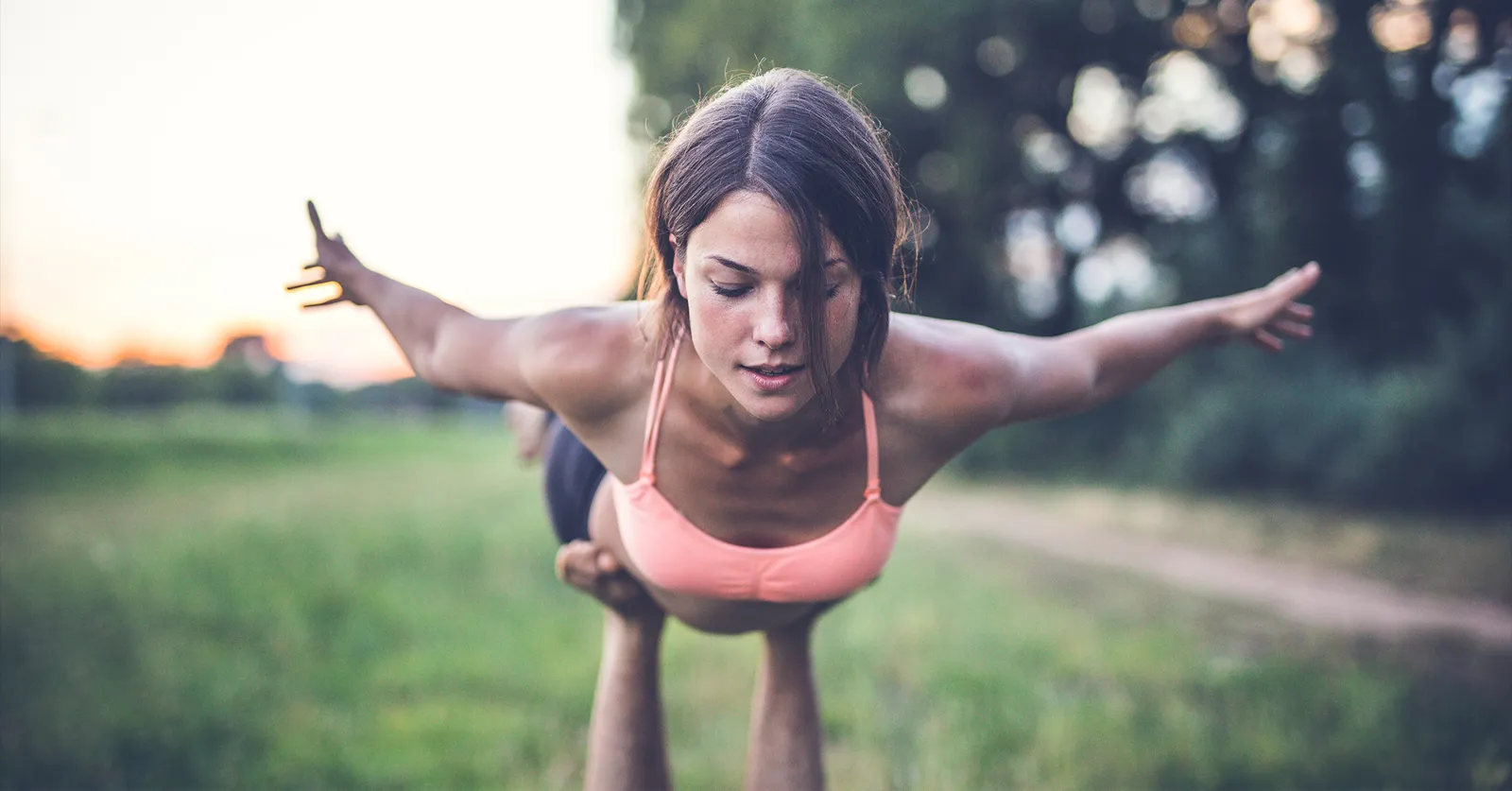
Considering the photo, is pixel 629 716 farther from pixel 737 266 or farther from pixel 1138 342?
pixel 1138 342

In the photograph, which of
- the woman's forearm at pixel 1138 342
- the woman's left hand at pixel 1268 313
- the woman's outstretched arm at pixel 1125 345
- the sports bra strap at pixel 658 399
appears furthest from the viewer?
the woman's left hand at pixel 1268 313

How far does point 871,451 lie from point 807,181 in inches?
26.4

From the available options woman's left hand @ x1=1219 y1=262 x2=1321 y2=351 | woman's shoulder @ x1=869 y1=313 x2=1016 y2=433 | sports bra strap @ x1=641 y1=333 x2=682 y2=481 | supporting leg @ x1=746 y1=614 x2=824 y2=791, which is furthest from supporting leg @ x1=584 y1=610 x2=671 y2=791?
woman's left hand @ x1=1219 y1=262 x2=1321 y2=351

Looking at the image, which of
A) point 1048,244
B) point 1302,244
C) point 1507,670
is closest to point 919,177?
point 1048,244

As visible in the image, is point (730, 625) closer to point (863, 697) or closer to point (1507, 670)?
point (863, 697)

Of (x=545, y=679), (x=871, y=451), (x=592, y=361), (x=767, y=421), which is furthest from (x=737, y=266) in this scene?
(x=545, y=679)

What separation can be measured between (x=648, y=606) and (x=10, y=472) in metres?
8.89

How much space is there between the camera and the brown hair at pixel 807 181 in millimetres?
2035

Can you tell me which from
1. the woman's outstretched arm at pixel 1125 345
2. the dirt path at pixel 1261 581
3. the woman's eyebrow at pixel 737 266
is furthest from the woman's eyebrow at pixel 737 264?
the dirt path at pixel 1261 581

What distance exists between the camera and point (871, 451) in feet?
7.86

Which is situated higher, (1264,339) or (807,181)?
(807,181)

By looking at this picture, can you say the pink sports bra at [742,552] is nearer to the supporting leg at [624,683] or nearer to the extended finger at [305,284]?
the supporting leg at [624,683]

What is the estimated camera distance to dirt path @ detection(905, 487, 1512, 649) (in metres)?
6.22

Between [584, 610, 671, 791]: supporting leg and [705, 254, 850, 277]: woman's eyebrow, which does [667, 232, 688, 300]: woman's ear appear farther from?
[584, 610, 671, 791]: supporting leg
